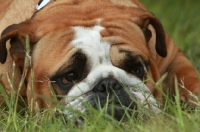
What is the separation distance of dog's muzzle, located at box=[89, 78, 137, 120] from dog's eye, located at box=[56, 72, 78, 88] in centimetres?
17

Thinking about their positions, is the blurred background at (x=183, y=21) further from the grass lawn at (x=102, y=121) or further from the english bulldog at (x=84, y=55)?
the grass lawn at (x=102, y=121)

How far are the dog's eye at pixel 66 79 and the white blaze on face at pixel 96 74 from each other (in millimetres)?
48

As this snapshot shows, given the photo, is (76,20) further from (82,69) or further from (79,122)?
(79,122)

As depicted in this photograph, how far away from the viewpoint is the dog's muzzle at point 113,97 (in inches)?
131

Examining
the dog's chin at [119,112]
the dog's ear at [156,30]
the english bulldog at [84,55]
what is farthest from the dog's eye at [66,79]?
the dog's ear at [156,30]

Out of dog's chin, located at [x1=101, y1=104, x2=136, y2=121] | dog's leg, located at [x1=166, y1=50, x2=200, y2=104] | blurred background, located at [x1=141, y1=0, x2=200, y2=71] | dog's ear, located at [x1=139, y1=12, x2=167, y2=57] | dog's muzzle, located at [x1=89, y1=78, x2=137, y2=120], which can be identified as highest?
dog's ear, located at [x1=139, y1=12, x2=167, y2=57]

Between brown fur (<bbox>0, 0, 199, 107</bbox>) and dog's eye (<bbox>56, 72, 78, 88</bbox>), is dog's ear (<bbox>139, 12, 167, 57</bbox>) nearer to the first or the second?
brown fur (<bbox>0, 0, 199, 107</bbox>)

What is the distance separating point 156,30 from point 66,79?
2.58ft

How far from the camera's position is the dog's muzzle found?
3.34m

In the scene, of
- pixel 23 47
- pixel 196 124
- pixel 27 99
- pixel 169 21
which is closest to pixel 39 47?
pixel 23 47

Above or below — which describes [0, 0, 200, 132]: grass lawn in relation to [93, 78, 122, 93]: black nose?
below

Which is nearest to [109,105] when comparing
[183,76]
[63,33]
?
[63,33]

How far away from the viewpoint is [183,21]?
6656mm

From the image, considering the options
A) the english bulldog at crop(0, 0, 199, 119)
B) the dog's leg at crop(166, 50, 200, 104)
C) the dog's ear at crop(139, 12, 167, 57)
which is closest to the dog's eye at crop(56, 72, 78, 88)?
the english bulldog at crop(0, 0, 199, 119)
